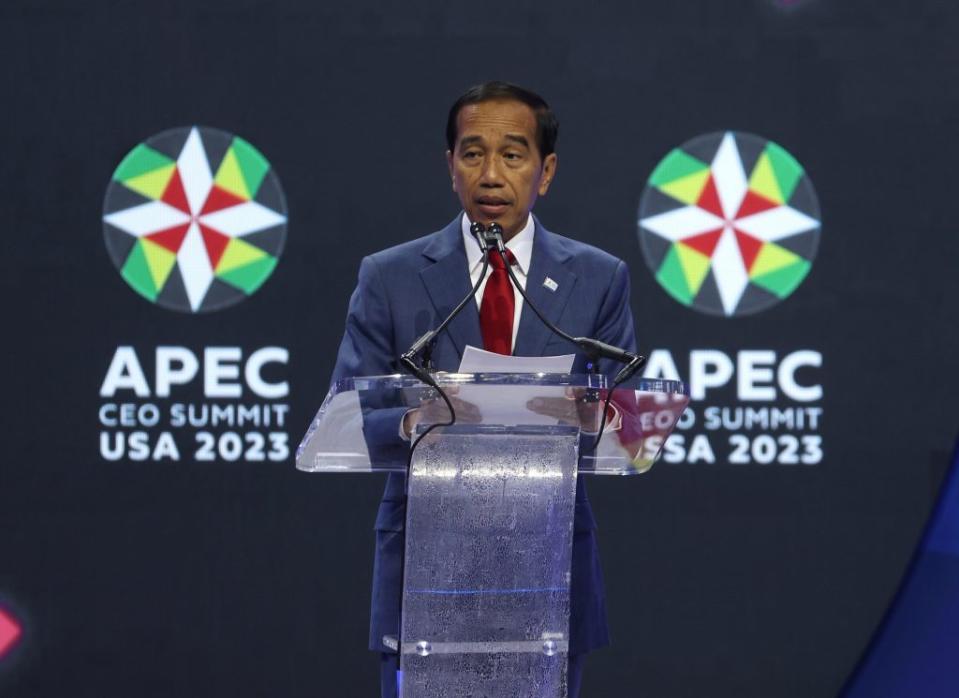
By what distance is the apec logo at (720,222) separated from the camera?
3746mm

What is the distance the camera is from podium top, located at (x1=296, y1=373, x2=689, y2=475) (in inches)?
66.7

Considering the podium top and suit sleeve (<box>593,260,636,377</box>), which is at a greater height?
suit sleeve (<box>593,260,636,377</box>)

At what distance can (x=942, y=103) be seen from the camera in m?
3.78

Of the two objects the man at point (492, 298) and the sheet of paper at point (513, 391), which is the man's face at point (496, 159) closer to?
the man at point (492, 298)

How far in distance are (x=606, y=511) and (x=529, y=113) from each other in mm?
1800

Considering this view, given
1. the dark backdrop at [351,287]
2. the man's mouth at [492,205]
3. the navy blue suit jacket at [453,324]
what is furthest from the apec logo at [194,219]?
the man's mouth at [492,205]

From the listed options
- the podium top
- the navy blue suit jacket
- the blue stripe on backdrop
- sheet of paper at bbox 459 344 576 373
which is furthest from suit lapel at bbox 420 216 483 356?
the blue stripe on backdrop

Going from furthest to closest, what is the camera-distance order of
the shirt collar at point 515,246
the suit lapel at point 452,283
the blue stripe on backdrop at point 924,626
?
the blue stripe on backdrop at point 924,626 → the shirt collar at point 515,246 → the suit lapel at point 452,283

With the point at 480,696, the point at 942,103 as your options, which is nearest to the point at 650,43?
the point at 942,103

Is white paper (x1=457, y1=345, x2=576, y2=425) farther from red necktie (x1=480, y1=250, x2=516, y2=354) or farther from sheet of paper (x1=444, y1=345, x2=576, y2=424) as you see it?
red necktie (x1=480, y1=250, x2=516, y2=354)

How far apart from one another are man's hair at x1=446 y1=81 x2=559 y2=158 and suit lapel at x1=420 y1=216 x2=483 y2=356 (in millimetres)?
165

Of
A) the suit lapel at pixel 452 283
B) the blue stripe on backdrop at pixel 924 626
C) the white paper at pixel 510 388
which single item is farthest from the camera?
the blue stripe on backdrop at pixel 924 626

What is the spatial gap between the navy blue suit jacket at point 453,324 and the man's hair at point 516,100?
0.54ft

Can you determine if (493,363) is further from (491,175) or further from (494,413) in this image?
(491,175)
